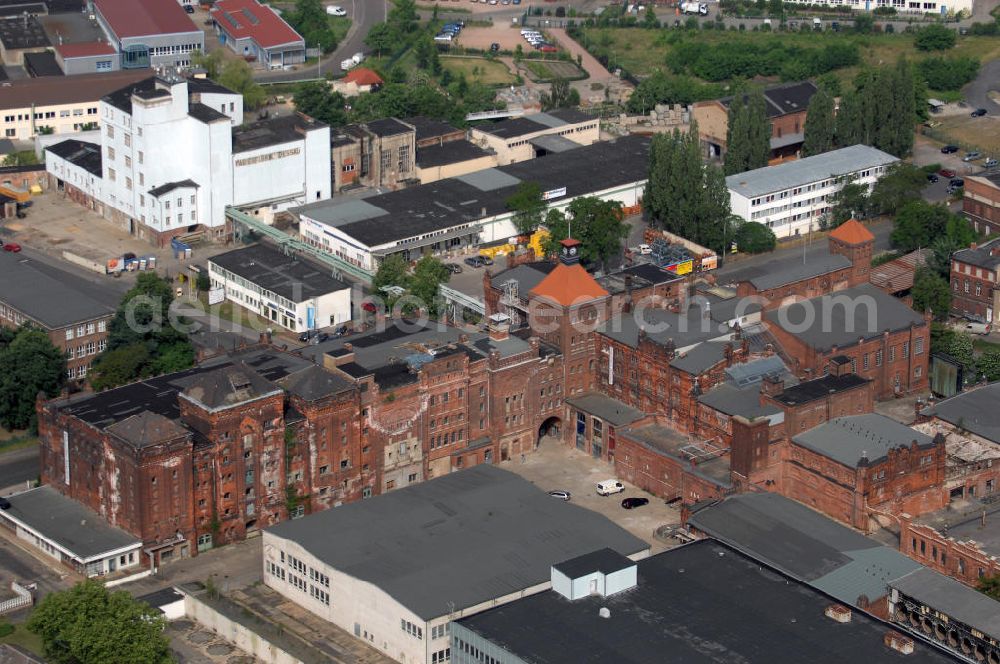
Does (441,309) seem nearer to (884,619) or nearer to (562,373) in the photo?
(562,373)

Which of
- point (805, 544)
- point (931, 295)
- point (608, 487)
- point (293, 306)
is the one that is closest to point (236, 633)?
point (608, 487)

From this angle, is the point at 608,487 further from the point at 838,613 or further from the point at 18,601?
the point at 18,601

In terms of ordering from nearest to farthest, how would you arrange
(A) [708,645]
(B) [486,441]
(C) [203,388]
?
(A) [708,645] < (C) [203,388] < (B) [486,441]

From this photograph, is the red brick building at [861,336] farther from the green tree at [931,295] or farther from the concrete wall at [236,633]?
the concrete wall at [236,633]

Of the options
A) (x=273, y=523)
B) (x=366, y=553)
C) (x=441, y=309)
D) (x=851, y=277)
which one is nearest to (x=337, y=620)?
(x=366, y=553)

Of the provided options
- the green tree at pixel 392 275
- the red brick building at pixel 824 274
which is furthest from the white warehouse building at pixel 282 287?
the red brick building at pixel 824 274

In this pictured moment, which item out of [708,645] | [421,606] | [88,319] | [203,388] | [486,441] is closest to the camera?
[708,645]

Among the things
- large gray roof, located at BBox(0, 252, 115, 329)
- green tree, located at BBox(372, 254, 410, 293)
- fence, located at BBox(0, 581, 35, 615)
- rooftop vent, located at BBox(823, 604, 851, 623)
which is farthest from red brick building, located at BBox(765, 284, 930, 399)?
A: fence, located at BBox(0, 581, 35, 615)
